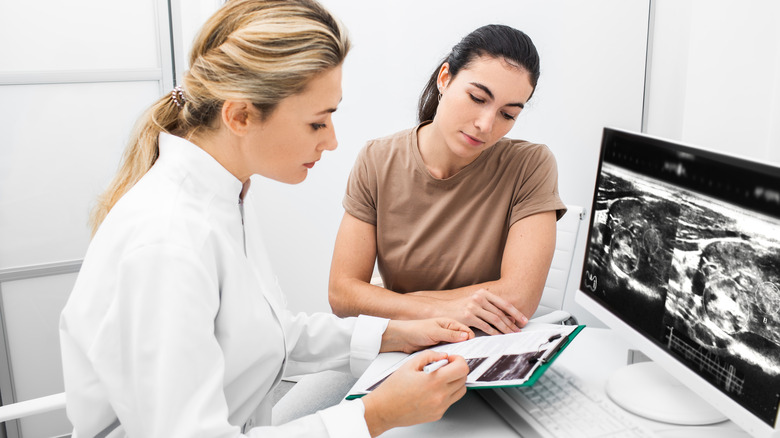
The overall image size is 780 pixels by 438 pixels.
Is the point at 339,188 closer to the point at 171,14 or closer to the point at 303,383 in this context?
the point at 171,14

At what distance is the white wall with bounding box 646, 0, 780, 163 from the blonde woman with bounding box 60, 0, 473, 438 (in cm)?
129

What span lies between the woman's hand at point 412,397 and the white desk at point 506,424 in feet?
0.22

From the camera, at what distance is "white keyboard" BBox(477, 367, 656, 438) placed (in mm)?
930

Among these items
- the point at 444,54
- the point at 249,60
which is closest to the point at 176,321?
the point at 249,60

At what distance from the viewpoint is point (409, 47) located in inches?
98.2

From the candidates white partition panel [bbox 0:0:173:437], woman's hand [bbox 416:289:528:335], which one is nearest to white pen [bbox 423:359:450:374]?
woman's hand [bbox 416:289:528:335]

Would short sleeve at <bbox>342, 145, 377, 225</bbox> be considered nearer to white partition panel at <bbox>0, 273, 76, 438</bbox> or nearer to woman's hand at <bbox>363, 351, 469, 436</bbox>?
woman's hand at <bbox>363, 351, 469, 436</bbox>

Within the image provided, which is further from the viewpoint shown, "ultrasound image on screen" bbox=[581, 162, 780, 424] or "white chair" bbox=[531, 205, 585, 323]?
"white chair" bbox=[531, 205, 585, 323]

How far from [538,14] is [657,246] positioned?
5.22ft

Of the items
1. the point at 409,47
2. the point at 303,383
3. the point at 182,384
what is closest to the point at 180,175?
the point at 182,384

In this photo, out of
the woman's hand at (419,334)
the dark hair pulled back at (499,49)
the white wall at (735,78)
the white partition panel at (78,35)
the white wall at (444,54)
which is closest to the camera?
the woman's hand at (419,334)

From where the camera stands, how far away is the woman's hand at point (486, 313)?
4.07 feet

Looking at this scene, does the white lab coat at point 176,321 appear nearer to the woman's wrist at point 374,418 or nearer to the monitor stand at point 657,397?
the woman's wrist at point 374,418

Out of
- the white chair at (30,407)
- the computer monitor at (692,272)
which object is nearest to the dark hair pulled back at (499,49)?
the computer monitor at (692,272)
